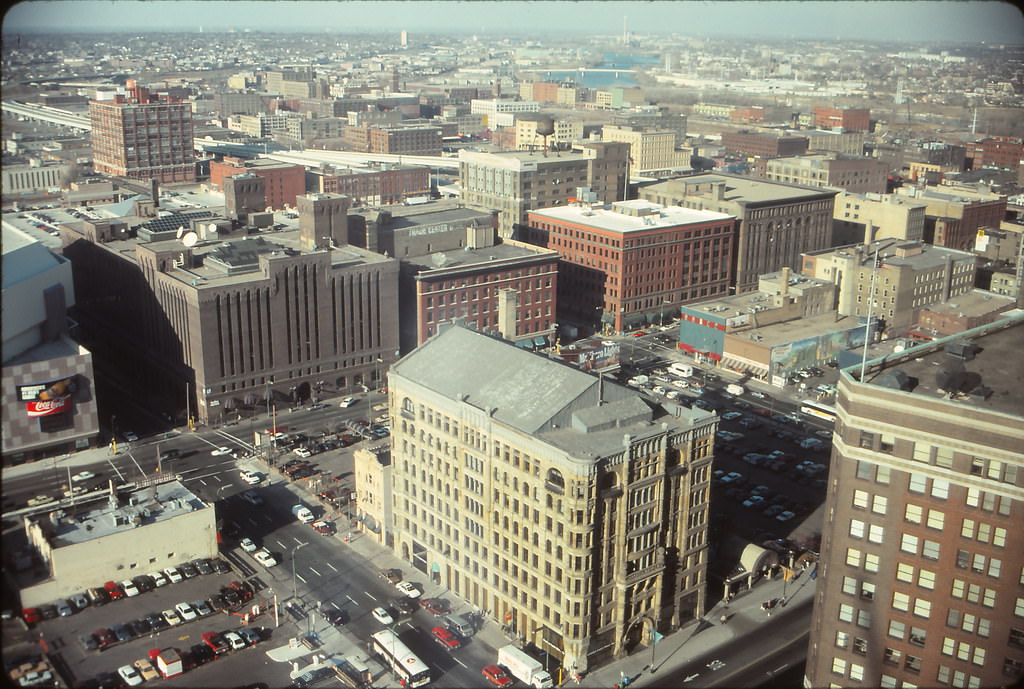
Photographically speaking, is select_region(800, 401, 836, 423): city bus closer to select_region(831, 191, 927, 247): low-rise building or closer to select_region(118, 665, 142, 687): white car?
select_region(831, 191, 927, 247): low-rise building

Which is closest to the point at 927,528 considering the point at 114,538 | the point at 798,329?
the point at 114,538

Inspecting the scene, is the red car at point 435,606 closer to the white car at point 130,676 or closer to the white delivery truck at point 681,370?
the white car at point 130,676

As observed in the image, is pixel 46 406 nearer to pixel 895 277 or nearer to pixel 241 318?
pixel 241 318

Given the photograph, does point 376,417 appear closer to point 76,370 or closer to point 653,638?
point 76,370

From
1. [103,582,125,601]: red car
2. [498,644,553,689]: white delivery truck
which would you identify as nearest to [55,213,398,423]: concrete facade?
[103,582,125,601]: red car

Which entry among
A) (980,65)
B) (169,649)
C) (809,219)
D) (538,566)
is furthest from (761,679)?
(809,219)

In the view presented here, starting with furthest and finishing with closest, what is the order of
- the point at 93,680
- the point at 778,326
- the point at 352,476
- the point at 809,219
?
1. the point at 809,219
2. the point at 778,326
3. the point at 352,476
4. the point at 93,680
